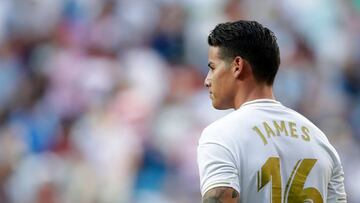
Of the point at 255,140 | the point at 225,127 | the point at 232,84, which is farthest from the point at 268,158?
the point at 232,84

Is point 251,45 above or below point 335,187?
above

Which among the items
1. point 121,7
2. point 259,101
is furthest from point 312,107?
point 259,101

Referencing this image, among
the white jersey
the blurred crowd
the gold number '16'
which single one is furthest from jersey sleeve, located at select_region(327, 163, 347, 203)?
the blurred crowd

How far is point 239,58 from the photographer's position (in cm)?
429

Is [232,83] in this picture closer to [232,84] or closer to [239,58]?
[232,84]

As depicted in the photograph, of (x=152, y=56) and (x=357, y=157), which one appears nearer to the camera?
(x=357, y=157)

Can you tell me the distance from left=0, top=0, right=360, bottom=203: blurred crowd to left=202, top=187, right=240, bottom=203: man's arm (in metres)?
5.53

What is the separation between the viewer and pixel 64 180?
9711 mm

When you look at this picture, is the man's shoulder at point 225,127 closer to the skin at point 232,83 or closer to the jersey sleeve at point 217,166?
the jersey sleeve at point 217,166

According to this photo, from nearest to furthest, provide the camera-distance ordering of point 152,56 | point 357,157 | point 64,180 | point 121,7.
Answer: point 64,180, point 357,157, point 152,56, point 121,7

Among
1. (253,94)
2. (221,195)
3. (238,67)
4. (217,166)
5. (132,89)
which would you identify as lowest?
(221,195)

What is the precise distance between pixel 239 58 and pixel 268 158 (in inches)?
17.0

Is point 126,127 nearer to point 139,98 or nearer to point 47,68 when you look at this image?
point 139,98

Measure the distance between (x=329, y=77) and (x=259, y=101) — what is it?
7803mm
